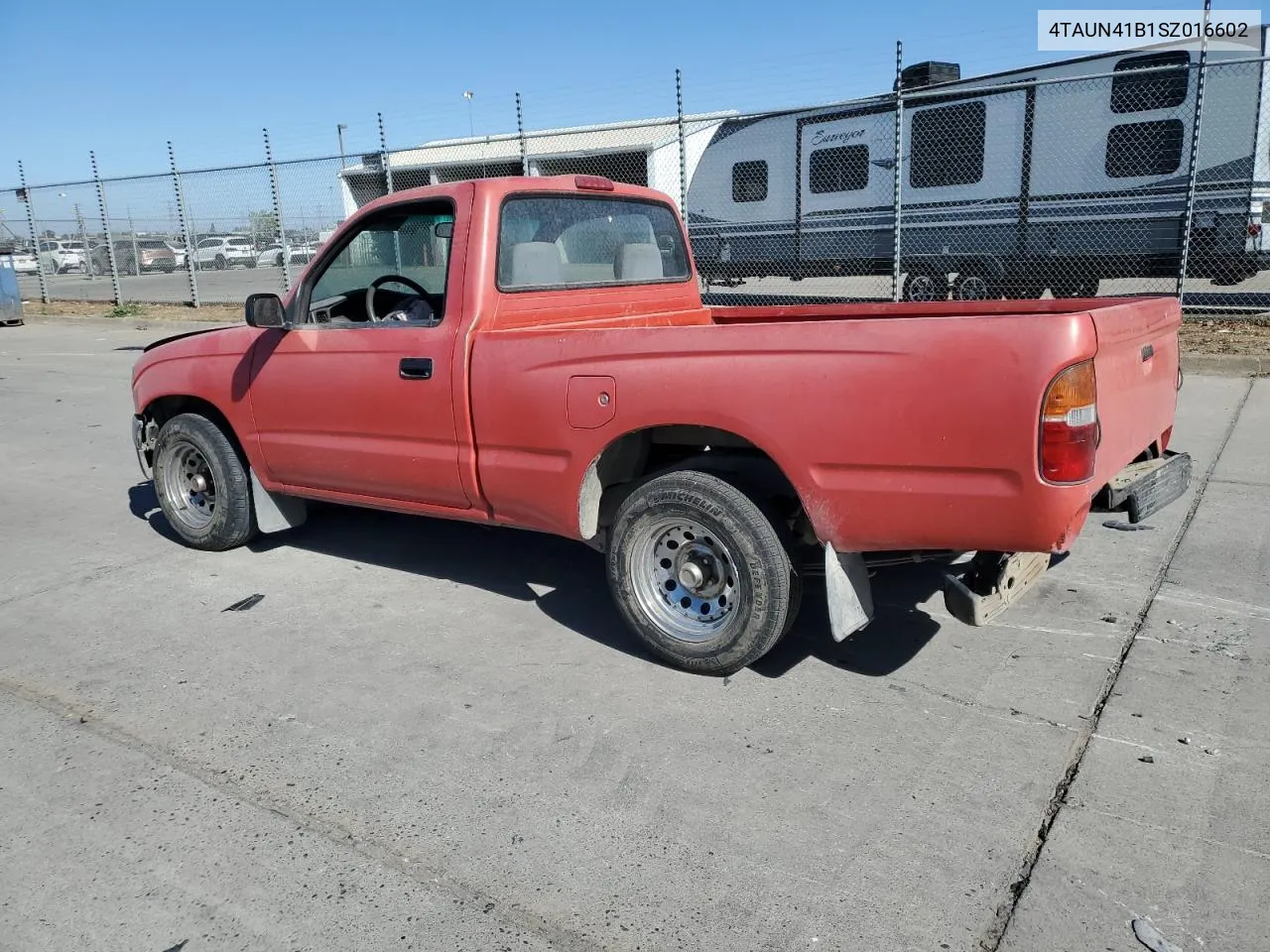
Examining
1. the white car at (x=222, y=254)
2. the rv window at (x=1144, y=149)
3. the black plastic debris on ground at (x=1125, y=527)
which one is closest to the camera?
the black plastic debris on ground at (x=1125, y=527)

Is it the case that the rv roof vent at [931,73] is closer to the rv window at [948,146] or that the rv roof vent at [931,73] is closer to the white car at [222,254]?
the rv window at [948,146]

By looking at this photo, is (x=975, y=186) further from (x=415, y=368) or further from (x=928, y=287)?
(x=415, y=368)

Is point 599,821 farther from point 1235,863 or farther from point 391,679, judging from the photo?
point 1235,863

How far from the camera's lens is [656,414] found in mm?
3633

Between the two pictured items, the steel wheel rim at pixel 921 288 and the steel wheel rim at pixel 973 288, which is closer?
the steel wheel rim at pixel 973 288

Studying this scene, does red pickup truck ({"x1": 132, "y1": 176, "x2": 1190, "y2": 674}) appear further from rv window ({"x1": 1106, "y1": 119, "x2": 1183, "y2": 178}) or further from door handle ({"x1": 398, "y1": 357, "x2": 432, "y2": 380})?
rv window ({"x1": 1106, "y1": 119, "x2": 1183, "y2": 178})

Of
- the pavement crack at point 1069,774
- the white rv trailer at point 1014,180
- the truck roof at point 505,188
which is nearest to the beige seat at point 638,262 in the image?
the truck roof at point 505,188

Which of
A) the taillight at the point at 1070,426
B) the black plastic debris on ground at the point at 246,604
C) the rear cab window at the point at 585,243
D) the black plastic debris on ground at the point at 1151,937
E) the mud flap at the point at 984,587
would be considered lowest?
the black plastic debris on ground at the point at 1151,937

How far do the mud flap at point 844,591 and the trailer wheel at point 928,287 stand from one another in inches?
470

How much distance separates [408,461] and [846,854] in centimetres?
260

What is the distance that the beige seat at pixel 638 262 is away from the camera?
5016 mm

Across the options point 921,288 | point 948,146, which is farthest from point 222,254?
point 948,146

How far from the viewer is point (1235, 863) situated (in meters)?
2.61

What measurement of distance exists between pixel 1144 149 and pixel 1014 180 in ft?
5.36
